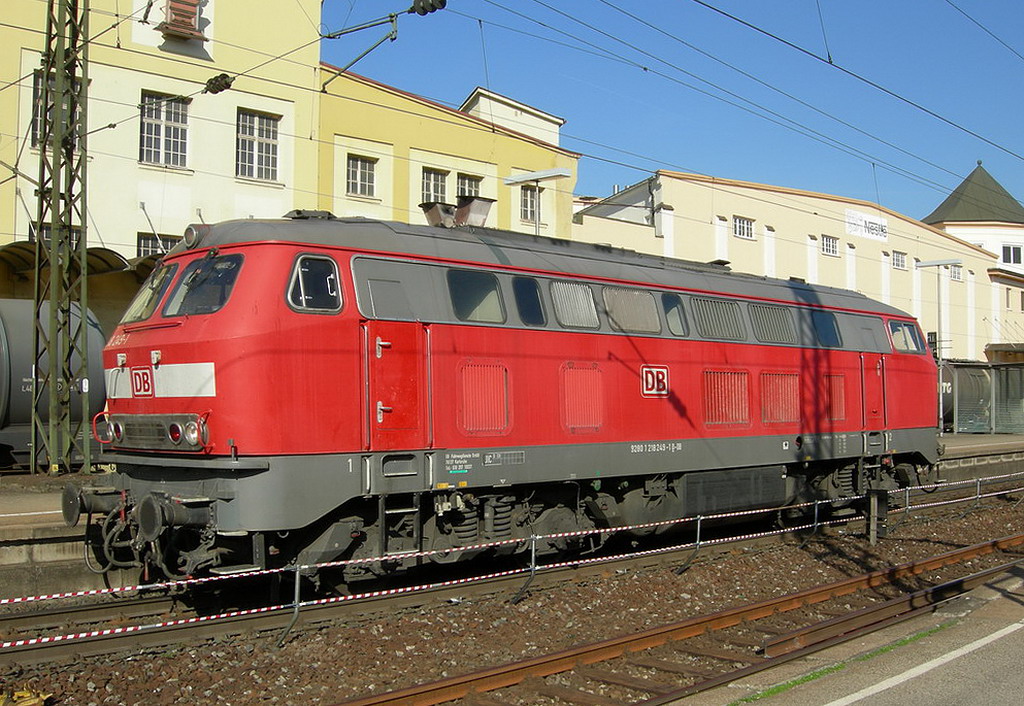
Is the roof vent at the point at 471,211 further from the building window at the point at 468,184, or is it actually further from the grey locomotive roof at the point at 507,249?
the building window at the point at 468,184

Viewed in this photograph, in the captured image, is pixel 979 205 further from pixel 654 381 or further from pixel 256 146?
pixel 654 381

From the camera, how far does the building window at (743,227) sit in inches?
1660

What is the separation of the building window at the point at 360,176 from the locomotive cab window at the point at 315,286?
61.9 feet

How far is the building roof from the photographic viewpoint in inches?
2589

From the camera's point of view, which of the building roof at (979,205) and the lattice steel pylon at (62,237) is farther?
the building roof at (979,205)

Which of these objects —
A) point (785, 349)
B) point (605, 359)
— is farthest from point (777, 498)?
point (605, 359)

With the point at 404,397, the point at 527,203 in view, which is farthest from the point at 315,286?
the point at 527,203

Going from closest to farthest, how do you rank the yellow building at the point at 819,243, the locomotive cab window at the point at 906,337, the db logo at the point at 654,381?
the db logo at the point at 654,381, the locomotive cab window at the point at 906,337, the yellow building at the point at 819,243

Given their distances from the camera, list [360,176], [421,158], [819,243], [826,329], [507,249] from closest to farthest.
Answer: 1. [507,249]
2. [826,329]
3. [360,176]
4. [421,158]
5. [819,243]

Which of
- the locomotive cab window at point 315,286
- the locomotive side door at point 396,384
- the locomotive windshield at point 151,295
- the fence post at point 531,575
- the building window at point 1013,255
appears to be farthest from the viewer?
the building window at point 1013,255

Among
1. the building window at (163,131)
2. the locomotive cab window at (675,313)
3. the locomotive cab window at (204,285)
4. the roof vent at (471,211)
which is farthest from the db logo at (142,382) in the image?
the building window at (163,131)

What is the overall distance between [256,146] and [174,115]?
234 cm

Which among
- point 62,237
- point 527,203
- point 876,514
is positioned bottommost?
point 876,514

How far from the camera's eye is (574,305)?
11898 mm
